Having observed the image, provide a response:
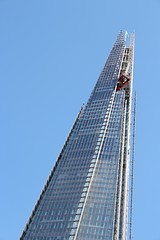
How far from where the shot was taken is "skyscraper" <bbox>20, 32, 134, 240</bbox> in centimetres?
12250

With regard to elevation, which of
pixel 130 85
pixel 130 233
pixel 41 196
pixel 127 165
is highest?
Result: pixel 130 85

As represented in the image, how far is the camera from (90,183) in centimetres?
13400

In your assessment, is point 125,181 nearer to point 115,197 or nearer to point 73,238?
point 115,197

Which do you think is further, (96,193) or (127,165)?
(127,165)

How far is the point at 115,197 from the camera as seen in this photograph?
432ft

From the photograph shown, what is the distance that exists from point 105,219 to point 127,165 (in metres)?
35.5

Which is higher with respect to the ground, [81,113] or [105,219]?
[81,113]

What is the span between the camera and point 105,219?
123375 millimetres

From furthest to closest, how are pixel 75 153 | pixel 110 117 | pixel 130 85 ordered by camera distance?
pixel 130 85, pixel 110 117, pixel 75 153

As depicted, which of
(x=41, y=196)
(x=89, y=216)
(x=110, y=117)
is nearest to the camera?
(x=89, y=216)

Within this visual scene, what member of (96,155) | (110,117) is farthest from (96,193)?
(110,117)

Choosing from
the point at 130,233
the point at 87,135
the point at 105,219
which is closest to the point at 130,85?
the point at 87,135

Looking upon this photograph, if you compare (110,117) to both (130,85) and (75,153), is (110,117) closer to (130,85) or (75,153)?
(75,153)

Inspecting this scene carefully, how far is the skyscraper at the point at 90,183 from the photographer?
402ft
